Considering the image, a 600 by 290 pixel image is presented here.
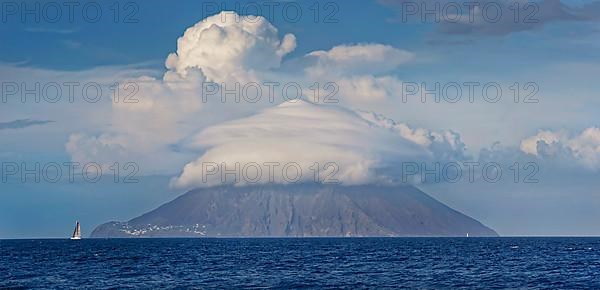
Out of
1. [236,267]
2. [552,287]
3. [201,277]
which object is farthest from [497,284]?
[236,267]

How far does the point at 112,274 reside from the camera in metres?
128

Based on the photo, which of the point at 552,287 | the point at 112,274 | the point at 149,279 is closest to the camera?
the point at 552,287

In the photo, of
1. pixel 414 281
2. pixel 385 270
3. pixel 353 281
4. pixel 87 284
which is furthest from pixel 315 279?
pixel 87 284

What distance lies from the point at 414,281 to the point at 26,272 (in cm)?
6733

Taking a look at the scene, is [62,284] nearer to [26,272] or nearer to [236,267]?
[26,272]

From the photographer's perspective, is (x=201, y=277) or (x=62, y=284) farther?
(x=201, y=277)

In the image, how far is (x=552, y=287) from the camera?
338ft

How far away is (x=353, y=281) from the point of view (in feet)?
362

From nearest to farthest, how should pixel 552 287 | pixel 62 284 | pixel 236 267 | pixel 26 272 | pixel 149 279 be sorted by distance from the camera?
1. pixel 552 287
2. pixel 62 284
3. pixel 149 279
4. pixel 26 272
5. pixel 236 267

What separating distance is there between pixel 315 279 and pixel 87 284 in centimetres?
3169

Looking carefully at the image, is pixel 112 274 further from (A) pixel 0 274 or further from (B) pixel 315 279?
(B) pixel 315 279

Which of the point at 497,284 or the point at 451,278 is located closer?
the point at 497,284

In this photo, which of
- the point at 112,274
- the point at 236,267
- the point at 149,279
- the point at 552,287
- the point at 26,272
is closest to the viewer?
the point at 552,287

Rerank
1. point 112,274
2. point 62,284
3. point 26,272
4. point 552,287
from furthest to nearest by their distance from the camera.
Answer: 1. point 26,272
2. point 112,274
3. point 62,284
4. point 552,287
